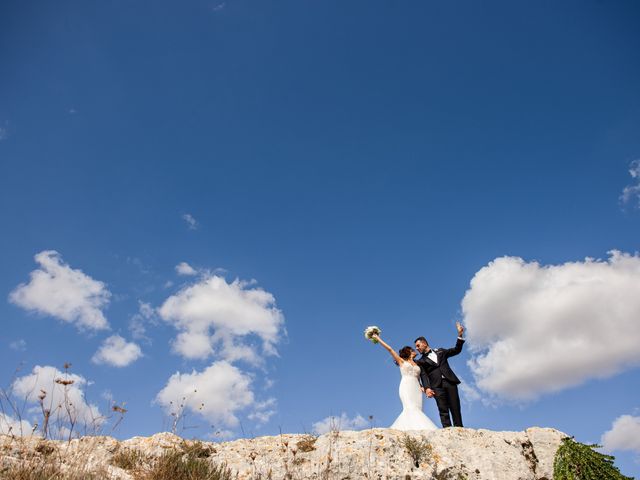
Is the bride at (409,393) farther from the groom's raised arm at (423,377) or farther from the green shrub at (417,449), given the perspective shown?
the green shrub at (417,449)

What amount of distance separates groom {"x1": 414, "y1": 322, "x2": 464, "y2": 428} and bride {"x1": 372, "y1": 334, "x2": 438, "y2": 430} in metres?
0.35

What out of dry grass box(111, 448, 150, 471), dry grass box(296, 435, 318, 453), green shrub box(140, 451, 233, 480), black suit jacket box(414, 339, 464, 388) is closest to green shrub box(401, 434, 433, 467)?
dry grass box(296, 435, 318, 453)

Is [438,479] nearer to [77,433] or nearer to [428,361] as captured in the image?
[428,361]

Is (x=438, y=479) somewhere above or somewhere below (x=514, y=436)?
below

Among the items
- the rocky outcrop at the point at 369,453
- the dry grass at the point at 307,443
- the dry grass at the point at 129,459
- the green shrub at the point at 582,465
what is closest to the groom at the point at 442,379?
the rocky outcrop at the point at 369,453

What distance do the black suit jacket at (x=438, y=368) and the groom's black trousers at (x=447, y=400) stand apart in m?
0.09

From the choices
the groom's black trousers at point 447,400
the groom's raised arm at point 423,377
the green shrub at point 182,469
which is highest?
the groom's raised arm at point 423,377

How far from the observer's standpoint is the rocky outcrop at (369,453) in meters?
7.25

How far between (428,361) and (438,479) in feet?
11.2

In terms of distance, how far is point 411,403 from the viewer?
10766 millimetres

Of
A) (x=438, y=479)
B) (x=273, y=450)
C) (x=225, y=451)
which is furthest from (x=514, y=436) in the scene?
(x=225, y=451)

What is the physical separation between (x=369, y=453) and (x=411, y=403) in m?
3.85

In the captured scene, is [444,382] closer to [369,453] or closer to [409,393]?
[409,393]

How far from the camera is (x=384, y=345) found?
11.6 metres
